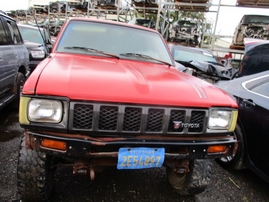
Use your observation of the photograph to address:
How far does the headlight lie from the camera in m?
1.62

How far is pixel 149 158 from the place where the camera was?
1.75 meters

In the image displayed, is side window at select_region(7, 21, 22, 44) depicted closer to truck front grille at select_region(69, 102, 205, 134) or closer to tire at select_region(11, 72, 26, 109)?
tire at select_region(11, 72, 26, 109)

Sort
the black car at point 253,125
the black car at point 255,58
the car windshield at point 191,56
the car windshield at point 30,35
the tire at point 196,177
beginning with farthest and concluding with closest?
the car windshield at point 30,35 < the car windshield at point 191,56 < the black car at point 255,58 < the black car at point 253,125 < the tire at point 196,177

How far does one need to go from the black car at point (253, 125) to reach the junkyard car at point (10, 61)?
3.31 m

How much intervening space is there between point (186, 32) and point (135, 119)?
10600 mm

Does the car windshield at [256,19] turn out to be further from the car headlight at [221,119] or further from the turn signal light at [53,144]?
the turn signal light at [53,144]

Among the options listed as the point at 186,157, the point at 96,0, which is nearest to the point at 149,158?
the point at 186,157

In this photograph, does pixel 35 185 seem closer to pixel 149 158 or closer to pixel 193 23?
pixel 149 158

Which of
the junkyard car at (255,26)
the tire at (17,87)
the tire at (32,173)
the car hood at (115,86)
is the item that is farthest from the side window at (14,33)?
the junkyard car at (255,26)

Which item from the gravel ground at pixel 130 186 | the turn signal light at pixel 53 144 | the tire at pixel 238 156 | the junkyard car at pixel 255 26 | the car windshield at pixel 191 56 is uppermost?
the junkyard car at pixel 255 26

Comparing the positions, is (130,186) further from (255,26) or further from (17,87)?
(255,26)

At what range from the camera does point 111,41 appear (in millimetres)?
2855

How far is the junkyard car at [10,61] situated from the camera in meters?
3.53

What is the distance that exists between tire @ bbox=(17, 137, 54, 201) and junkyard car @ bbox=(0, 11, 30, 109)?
1967 mm
